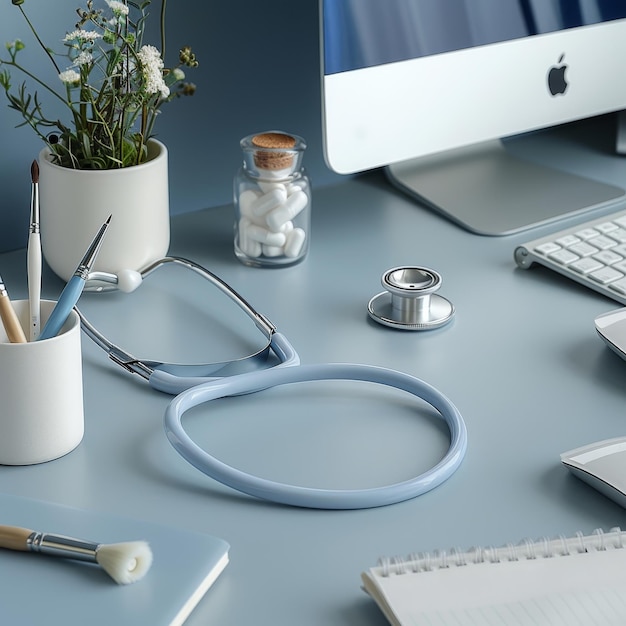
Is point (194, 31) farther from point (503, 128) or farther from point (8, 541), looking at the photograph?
point (8, 541)

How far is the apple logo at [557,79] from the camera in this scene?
108 cm

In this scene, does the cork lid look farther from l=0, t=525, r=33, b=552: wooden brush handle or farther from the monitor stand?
l=0, t=525, r=33, b=552: wooden brush handle

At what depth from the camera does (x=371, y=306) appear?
2.81 feet

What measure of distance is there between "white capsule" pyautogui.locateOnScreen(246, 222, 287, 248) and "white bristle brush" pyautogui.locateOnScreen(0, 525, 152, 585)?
439 millimetres

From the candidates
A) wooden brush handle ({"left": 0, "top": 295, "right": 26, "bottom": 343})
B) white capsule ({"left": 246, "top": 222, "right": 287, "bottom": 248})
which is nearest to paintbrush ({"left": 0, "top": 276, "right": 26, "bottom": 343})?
wooden brush handle ({"left": 0, "top": 295, "right": 26, "bottom": 343})

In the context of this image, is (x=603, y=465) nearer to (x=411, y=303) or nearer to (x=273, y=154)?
(x=411, y=303)

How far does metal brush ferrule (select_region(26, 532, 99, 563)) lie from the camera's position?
53 centimetres

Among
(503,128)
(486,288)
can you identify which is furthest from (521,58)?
(486,288)

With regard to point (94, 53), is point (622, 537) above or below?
below

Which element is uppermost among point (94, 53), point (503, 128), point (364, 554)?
point (94, 53)

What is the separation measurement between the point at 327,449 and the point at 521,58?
1.81 feet

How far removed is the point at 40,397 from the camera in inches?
24.5

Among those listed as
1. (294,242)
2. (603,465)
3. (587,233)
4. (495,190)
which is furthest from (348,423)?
(495,190)

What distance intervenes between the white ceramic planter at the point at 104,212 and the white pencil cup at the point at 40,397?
217 mm
